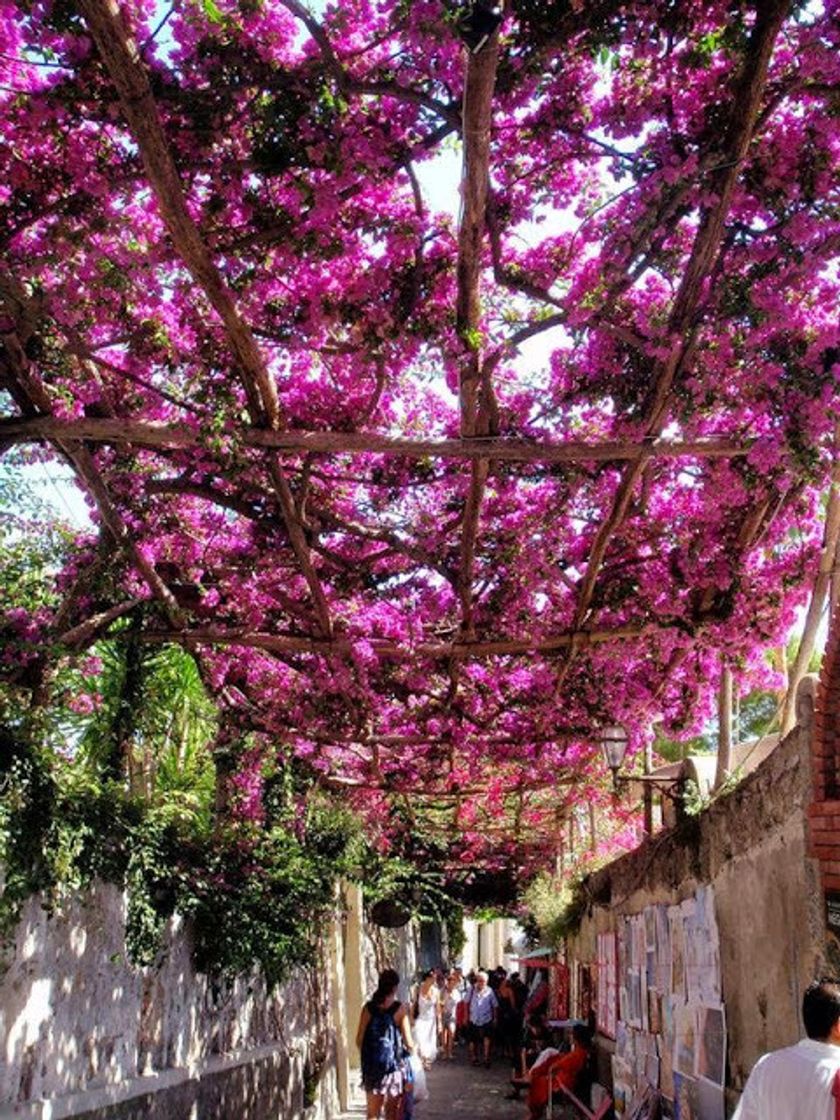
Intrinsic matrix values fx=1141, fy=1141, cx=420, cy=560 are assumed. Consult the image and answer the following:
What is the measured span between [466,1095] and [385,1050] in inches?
312

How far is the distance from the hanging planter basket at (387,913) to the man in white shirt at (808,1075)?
1439 cm

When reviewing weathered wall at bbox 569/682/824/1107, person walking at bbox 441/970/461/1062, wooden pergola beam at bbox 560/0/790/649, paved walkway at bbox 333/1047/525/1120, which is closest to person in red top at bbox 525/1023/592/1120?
paved walkway at bbox 333/1047/525/1120

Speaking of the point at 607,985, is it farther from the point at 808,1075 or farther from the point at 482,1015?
the point at 808,1075

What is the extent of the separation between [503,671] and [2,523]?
15.2 ft

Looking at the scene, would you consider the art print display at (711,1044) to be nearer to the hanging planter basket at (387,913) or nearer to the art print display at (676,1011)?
the art print display at (676,1011)

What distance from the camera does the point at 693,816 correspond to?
8.49 meters

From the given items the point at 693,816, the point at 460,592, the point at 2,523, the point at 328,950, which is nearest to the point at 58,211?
the point at 460,592

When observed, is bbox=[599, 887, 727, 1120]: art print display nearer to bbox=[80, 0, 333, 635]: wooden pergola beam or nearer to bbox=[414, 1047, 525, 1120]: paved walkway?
bbox=[414, 1047, 525, 1120]: paved walkway

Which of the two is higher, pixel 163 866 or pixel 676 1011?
pixel 163 866

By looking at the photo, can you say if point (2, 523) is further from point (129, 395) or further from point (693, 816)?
point (693, 816)

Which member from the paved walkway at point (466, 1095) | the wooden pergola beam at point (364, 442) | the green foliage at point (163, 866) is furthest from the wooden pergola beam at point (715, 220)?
the paved walkway at point (466, 1095)

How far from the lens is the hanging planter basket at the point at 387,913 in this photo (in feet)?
61.1

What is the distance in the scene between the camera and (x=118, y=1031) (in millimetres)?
7480

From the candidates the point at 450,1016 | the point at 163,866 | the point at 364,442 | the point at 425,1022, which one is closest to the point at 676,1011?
the point at 163,866
